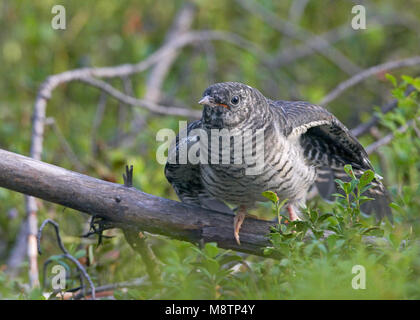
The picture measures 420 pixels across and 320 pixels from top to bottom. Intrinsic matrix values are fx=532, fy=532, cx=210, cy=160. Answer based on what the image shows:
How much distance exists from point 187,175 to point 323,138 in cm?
78

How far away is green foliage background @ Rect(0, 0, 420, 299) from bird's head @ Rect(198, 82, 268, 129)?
1.97 feet

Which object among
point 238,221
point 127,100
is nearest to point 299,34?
point 127,100

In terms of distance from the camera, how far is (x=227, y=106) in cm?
246

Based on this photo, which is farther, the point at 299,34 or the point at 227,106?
the point at 299,34

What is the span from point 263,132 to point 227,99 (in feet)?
0.80

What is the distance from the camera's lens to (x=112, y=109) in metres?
→ 5.55

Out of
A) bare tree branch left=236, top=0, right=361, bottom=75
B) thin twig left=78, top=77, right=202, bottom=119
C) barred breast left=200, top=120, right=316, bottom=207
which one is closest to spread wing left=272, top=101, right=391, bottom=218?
barred breast left=200, top=120, right=316, bottom=207

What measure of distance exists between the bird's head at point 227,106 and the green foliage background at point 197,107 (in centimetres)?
60

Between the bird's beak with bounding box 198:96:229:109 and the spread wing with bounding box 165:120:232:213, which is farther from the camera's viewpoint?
the spread wing with bounding box 165:120:232:213

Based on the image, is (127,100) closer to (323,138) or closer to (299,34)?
(323,138)

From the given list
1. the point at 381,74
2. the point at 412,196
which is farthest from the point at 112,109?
the point at 412,196

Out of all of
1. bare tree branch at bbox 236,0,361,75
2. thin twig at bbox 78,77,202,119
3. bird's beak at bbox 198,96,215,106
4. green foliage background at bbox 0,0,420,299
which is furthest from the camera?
bare tree branch at bbox 236,0,361,75

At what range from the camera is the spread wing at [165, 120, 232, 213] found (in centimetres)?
263

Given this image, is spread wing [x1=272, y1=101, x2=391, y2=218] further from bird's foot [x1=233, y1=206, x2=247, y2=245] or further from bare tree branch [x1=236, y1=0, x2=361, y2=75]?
bare tree branch [x1=236, y1=0, x2=361, y2=75]
